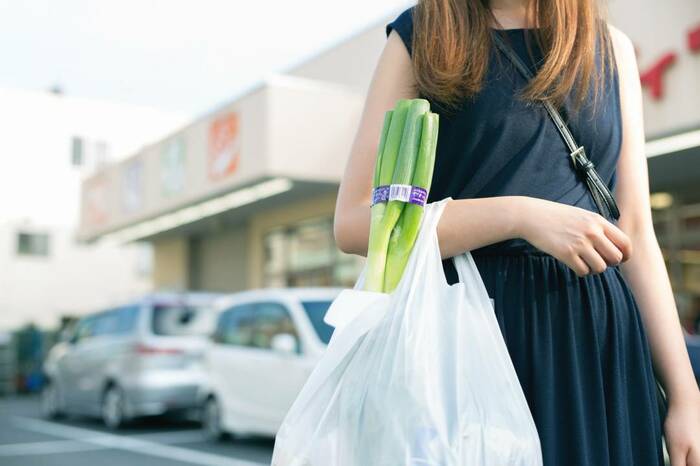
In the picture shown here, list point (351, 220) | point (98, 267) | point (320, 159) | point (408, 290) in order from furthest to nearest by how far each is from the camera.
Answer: point (98, 267) → point (320, 159) → point (351, 220) → point (408, 290)

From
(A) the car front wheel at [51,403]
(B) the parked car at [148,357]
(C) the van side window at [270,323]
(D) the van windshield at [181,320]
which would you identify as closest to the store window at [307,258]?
(D) the van windshield at [181,320]

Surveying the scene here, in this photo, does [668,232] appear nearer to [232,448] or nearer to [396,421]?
[232,448]

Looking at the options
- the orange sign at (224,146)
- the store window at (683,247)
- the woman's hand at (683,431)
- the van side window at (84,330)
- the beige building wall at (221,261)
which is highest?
the orange sign at (224,146)

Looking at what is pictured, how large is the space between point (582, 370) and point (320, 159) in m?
12.9

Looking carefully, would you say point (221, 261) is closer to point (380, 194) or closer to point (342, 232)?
point (342, 232)

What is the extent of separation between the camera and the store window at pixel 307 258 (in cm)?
1617

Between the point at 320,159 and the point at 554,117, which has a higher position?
the point at 320,159

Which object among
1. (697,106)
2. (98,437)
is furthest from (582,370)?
(98,437)

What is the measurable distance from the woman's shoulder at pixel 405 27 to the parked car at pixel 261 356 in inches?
266

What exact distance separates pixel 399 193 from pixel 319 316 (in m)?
7.64

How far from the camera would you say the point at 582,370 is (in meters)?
1.43

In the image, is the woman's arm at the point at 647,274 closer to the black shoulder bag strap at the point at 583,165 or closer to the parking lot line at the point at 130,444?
the black shoulder bag strap at the point at 583,165

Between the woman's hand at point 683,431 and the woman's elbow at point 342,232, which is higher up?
the woman's elbow at point 342,232

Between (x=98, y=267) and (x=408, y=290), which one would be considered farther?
(x=98, y=267)
